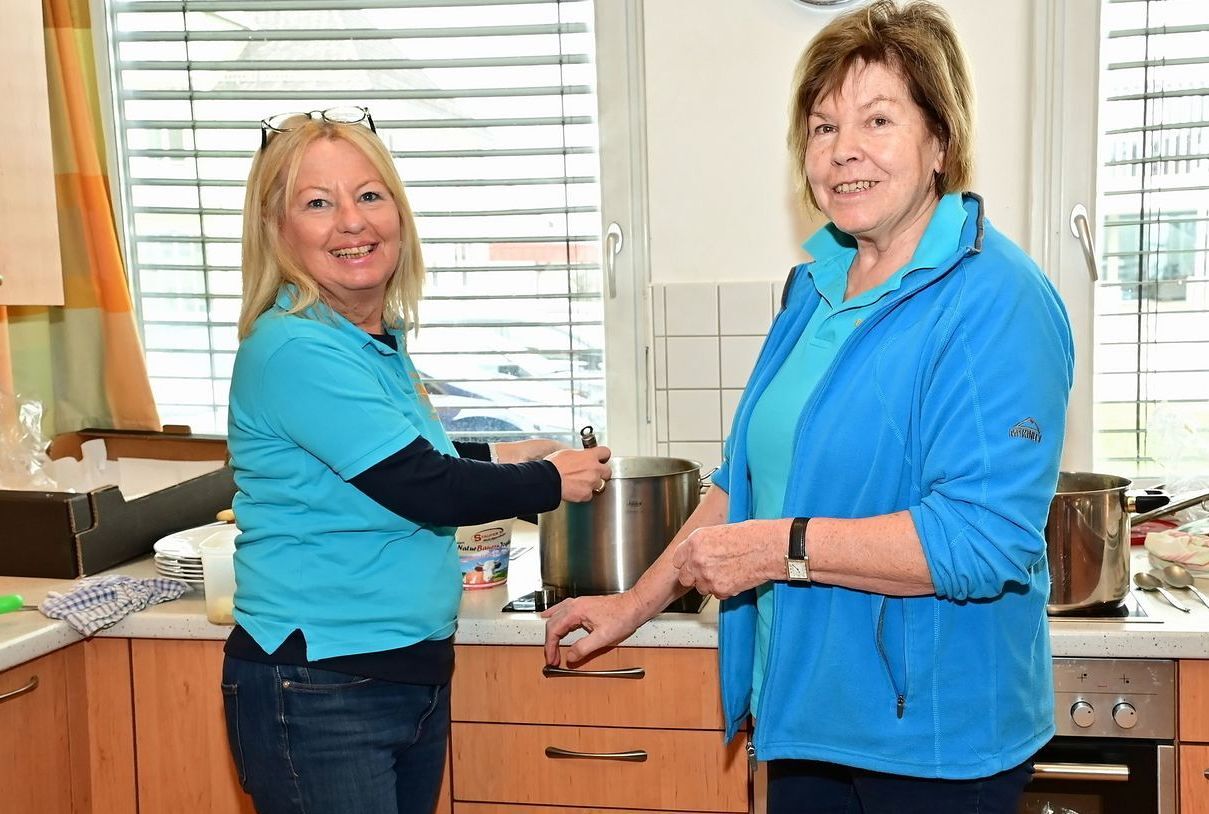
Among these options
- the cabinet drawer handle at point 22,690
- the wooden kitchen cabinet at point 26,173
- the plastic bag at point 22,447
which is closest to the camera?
the cabinet drawer handle at point 22,690

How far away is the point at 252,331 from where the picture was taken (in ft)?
4.79

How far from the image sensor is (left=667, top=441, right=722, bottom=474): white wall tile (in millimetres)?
2494

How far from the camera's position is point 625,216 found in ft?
8.27

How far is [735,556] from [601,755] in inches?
26.3

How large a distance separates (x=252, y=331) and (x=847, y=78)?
0.78 meters

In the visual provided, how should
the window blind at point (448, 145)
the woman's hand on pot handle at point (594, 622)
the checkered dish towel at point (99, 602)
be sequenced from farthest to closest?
1. the window blind at point (448, 145)
2. the checkered dish towel at point (99, 602)
3. the woman's hand on pot handle at point (594, 622)

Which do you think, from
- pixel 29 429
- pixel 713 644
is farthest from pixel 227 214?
pixel 713 644

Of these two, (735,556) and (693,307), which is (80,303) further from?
(735,556)

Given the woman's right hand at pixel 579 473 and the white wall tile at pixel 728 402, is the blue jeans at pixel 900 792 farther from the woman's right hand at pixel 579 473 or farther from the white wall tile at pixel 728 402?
the white wall tile at pixel 728 402

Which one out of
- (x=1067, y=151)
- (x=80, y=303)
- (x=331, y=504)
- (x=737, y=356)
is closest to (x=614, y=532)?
(x=331, y=504)

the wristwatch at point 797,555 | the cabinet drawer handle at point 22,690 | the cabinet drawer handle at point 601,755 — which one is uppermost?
the wristwatch at point 797,555

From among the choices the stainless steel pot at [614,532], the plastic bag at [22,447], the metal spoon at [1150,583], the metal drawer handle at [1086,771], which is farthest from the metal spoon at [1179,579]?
the plastic bag at [22,447]

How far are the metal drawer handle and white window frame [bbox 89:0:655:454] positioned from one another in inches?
43.1

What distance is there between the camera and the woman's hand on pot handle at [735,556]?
129cm
